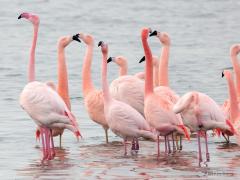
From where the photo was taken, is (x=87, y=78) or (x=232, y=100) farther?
(x=87, y=78)

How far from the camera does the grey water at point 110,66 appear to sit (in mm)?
11594

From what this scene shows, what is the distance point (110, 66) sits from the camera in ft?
78.3

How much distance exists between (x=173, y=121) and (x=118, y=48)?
14378 millimetres

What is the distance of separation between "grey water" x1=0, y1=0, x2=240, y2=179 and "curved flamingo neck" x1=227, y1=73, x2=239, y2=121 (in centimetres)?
46

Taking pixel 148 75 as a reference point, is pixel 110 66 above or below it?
above

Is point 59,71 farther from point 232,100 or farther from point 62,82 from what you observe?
point 232,100

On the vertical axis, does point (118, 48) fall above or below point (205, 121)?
above

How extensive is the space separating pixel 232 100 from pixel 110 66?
10.6 metres

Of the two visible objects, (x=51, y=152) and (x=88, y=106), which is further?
(x=88, y=106)

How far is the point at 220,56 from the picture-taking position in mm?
25953

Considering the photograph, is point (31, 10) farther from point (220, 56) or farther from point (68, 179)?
point (68, 179)

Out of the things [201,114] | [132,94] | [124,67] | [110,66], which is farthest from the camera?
[110,66]

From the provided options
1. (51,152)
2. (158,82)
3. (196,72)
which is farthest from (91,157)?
(196,72)

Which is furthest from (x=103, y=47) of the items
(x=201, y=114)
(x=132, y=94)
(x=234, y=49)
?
(x=234, y=49)
